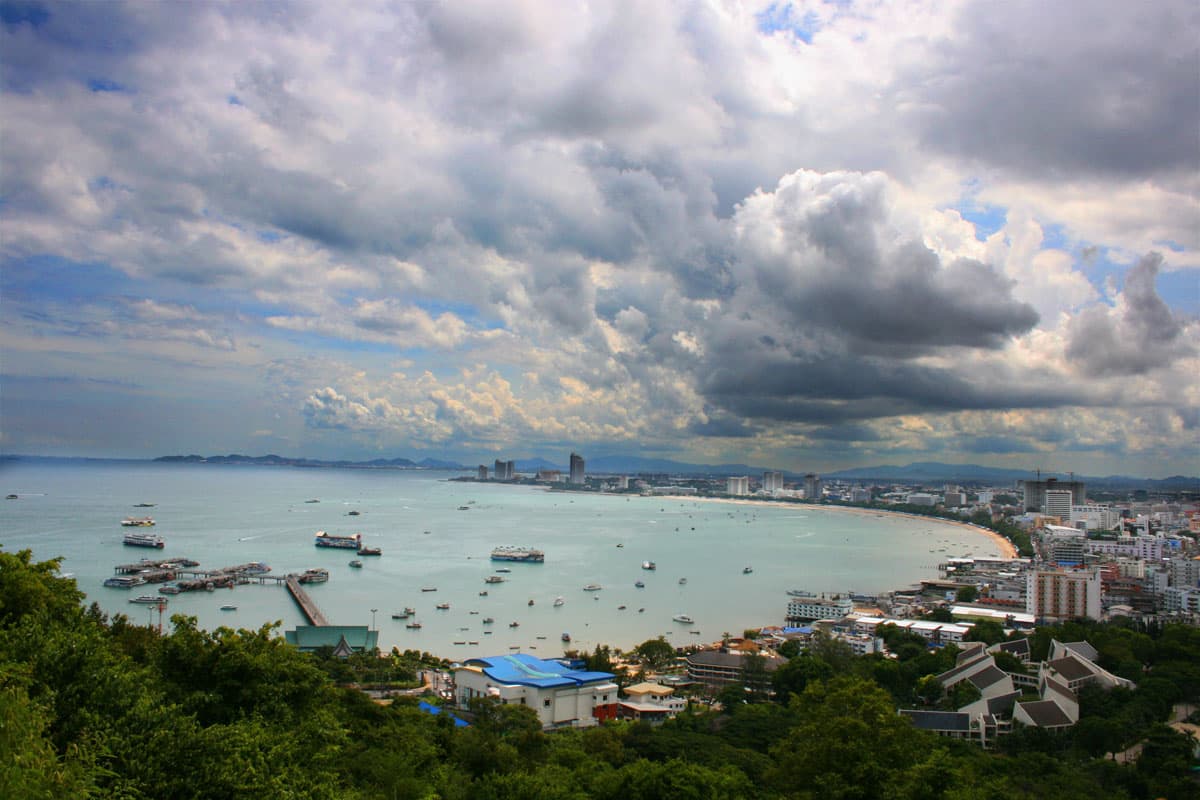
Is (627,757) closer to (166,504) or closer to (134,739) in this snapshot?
(134,739)

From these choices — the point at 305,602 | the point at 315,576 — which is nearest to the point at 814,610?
the point at 305,602

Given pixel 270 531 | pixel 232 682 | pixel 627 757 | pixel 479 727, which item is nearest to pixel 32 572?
pixel 232 682

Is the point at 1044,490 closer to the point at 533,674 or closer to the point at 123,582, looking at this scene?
the point at 533,674

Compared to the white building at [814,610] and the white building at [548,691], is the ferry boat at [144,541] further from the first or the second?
the white building at [814,610]

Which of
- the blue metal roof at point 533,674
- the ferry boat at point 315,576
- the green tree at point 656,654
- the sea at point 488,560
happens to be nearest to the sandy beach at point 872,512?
the sea at point 488,560

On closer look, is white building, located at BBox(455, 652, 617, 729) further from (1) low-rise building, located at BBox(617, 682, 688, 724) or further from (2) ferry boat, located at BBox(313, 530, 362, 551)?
(2) ferry boat, located at BBox(313, 530, 362, 551)

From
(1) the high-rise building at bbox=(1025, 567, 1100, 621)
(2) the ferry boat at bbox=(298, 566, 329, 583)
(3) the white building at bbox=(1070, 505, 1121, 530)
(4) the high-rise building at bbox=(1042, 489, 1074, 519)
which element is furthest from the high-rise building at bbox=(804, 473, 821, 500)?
(2) the ferry boat at bbox=(298, 566, 329, 583)
